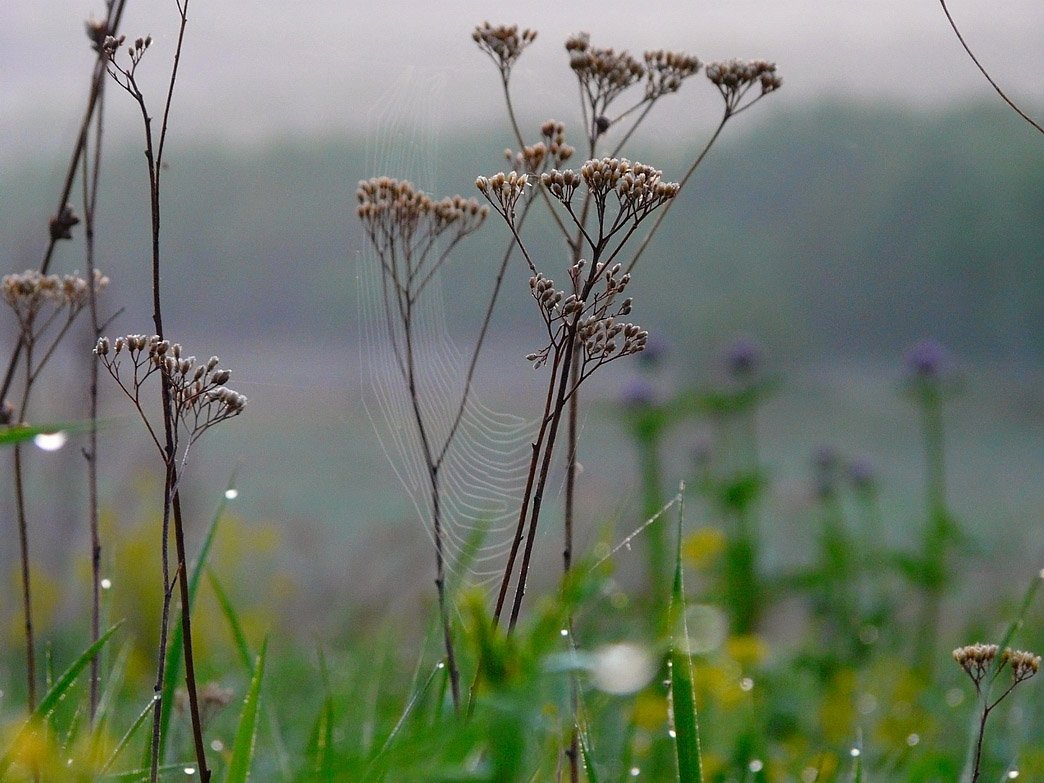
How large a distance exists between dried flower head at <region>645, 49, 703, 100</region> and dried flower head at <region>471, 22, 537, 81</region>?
151 mm

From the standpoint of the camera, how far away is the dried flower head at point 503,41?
50.5 inches

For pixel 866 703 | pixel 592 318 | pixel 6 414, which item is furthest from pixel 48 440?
pixel 866 703

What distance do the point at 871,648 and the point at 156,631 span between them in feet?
7.25

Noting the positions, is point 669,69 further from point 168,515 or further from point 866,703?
point 866,703

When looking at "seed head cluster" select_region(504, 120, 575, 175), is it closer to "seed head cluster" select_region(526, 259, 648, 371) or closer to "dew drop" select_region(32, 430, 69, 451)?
"seed head cluster" select_region(526, 259, 648, 371)

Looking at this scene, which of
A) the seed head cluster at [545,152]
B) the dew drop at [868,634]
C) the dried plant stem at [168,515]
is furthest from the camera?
the dew drop at [868,634]

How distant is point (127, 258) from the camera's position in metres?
3.52

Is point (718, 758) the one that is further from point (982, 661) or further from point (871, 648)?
point (871, 648)

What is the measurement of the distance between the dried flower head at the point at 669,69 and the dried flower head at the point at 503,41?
0.50 ft

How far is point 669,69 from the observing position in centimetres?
129

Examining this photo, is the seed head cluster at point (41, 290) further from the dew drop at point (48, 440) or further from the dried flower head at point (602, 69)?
the dried flower head at point (602, 69)

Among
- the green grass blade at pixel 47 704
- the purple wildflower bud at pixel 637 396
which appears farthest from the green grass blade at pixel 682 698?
the purple wildflower bud at pixel 637 396

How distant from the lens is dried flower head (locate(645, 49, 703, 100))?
4.19 ft

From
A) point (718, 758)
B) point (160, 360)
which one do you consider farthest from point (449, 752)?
point (718, 758)
